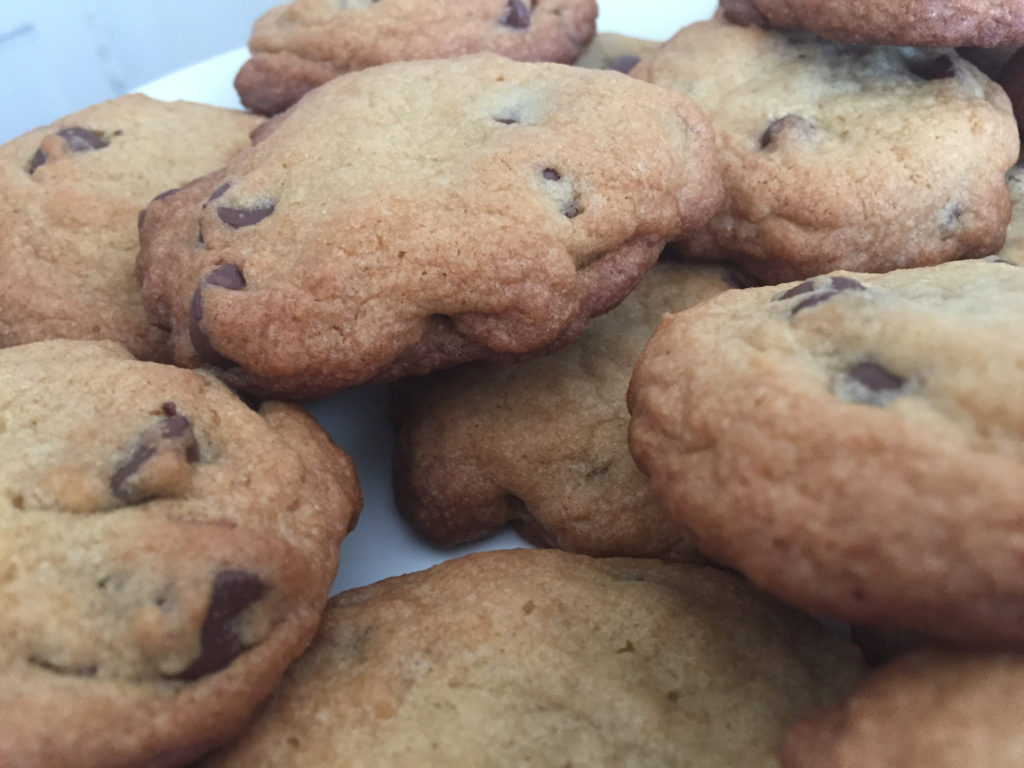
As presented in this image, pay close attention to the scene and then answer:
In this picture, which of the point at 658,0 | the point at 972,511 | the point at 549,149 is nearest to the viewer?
the point at 972,511

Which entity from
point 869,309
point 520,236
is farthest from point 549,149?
point 869,309

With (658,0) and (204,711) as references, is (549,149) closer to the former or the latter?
(204,711)

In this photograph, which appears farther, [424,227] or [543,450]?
[543,450]

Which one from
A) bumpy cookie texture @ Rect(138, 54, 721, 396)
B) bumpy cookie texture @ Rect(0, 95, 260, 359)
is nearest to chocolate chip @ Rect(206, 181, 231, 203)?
bumpy cookie texture @ Rect(138, 54, 721, 396)

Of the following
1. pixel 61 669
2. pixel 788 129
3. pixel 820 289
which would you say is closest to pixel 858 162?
pixel 788 129

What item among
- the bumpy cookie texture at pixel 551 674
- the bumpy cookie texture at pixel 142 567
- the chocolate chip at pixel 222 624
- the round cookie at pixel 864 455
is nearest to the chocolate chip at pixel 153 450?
the bumpy cookie texture at pixel 142 567

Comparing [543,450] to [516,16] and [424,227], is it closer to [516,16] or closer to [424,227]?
[424,227]

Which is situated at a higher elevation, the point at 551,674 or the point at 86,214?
the point at 86,214
